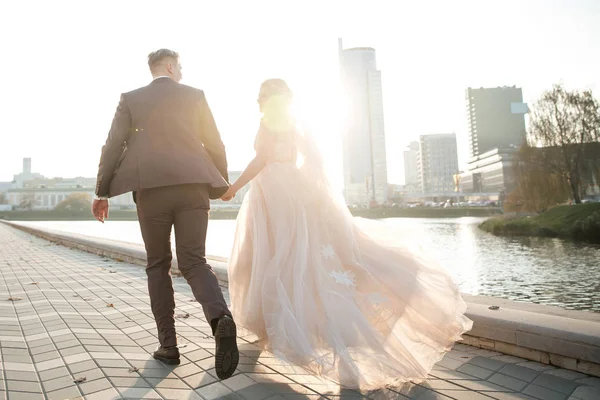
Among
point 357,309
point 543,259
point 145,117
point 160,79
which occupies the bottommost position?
point 543,259

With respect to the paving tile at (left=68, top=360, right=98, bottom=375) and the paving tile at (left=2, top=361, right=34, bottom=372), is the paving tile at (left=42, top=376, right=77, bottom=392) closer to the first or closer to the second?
the paving tile at (left=68, top=360, right=98, bottom=375)

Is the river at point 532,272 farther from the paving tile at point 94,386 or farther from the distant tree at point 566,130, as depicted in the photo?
the distant tree at point 566,130

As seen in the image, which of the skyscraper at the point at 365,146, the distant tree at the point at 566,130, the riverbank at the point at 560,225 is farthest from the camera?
the skyscraper at the point at 365,146

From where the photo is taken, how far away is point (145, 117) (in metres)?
2.44

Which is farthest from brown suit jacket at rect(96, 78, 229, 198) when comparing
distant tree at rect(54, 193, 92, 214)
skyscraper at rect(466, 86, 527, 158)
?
skyscraper at rect(466, 86, 527, 158)

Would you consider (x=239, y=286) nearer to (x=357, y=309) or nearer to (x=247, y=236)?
(x=247, y=236)

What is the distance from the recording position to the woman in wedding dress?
6.85 ft

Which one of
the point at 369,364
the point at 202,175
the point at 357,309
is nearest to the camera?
the point at 369,364

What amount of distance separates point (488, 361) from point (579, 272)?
890 centimetres

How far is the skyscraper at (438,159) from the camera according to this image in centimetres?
13038

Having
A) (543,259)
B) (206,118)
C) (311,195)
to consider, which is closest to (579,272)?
(543,259)

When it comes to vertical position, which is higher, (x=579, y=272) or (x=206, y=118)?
(x=206, y=118)

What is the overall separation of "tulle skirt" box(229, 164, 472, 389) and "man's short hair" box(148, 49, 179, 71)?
36.2 inches

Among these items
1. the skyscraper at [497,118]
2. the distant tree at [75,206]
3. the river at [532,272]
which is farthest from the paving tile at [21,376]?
the skyscraper at [497,118]
